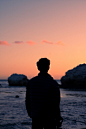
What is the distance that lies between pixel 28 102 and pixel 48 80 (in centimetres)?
70

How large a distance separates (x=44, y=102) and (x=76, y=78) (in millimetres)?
52560

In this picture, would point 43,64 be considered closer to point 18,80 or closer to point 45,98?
point 45,98

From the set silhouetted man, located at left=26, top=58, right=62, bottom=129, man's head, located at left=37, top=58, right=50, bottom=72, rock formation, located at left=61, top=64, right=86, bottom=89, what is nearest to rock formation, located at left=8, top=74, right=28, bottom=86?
rock formation, located at left=61, top=64, right=86, bottom=89

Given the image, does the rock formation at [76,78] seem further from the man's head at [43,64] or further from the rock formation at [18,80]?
the man's head at [43,64]

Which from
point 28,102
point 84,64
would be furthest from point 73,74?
point 28,102

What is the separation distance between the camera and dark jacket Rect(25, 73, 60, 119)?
10.4 ft

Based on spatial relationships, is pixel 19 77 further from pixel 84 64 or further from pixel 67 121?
pixel 67 121

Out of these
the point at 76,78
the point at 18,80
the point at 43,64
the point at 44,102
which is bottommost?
the point at 18,80

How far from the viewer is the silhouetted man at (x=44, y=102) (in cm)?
318

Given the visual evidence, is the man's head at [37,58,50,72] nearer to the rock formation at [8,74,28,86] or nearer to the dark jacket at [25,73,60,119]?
the dark jacket at [25,73,60,119]

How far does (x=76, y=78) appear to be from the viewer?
178 feet

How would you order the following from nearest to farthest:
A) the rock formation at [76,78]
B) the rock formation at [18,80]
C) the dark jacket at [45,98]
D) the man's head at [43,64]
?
the dark jacket at [45,98]
the man's head at [43,64]
the rock formation at [76,78]
the rock formation at [18,80]

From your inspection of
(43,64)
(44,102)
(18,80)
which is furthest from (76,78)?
(44,102)

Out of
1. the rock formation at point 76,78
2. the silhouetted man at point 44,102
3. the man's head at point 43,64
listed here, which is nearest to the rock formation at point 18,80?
the rock formation at point 76,78
